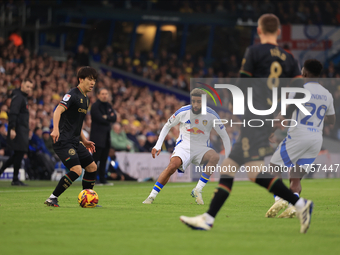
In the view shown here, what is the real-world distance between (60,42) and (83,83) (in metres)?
21.8

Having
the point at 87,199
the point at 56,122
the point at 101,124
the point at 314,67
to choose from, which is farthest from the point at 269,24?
the point at 101,124

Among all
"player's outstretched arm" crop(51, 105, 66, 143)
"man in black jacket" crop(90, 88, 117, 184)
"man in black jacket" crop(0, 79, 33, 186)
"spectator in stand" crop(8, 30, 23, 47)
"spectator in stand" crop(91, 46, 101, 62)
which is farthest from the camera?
"spectator in stand" crop(91, 46, 101, 62)

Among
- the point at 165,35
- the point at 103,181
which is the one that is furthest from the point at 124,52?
the point at 103,181

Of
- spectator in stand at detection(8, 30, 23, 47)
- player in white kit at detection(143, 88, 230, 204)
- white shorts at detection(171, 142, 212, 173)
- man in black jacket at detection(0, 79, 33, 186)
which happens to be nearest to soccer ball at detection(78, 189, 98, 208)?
player in white kit at detection(143, 88, 230, 204)

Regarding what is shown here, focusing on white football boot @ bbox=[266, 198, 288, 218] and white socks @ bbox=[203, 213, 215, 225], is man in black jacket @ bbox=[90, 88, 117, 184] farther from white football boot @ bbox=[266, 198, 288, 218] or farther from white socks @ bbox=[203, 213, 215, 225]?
white socks @ bbox=[203, 213, 215, 225]

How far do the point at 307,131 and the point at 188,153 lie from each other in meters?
2.98

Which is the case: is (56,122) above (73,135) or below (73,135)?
above

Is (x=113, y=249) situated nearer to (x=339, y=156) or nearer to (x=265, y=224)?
(x=265, y=224)

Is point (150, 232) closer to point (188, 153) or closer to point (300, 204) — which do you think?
point (300, 204)

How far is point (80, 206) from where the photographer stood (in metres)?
8.19

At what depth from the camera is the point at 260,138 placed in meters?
5.45

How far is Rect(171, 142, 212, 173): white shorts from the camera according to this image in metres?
9.35

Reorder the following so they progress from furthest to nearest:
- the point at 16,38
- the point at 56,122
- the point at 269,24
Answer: the point at 16,38 → the point at 56,122 → the point at 269,24

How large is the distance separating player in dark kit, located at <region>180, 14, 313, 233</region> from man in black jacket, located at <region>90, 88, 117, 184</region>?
8650mm
